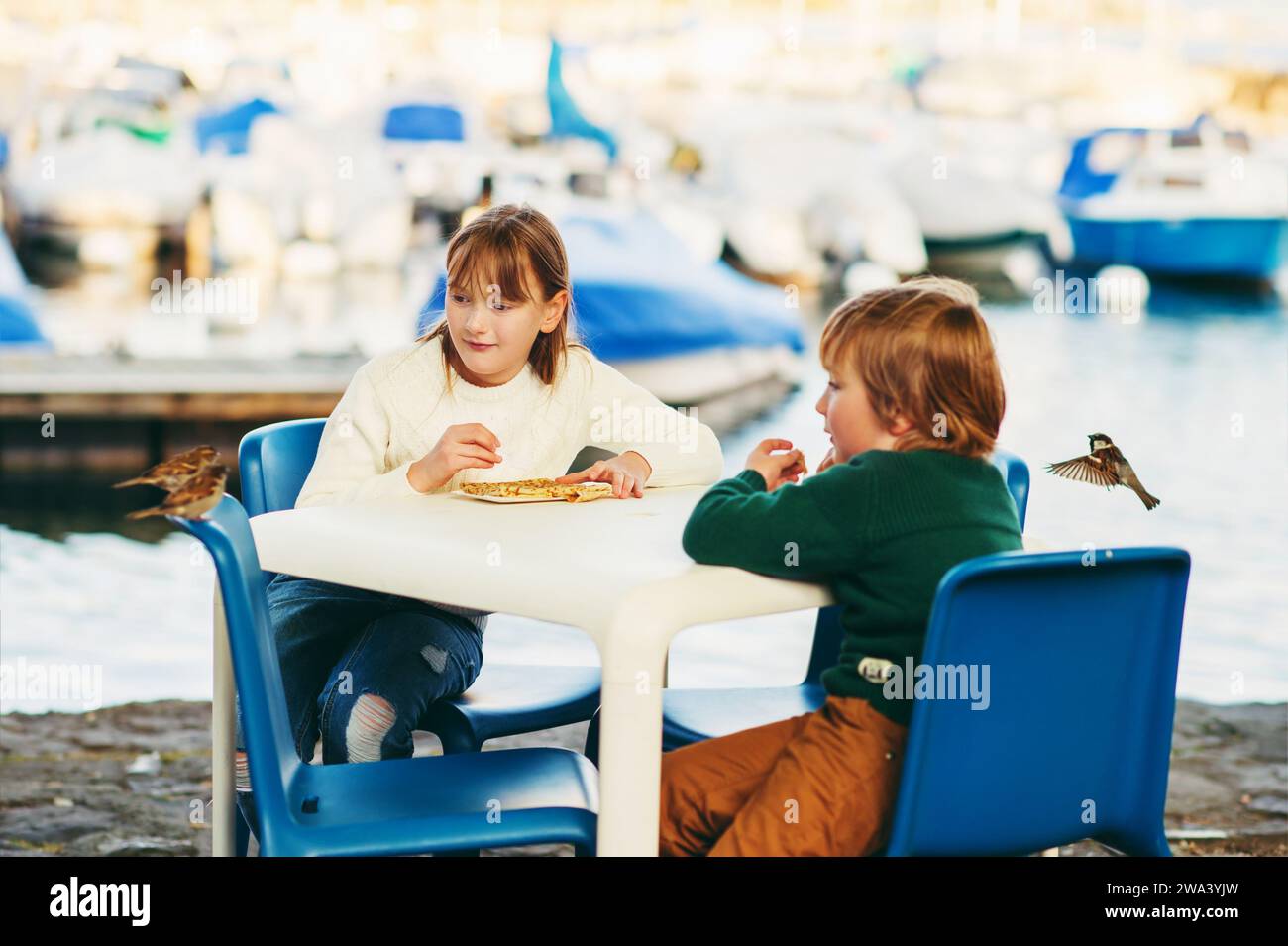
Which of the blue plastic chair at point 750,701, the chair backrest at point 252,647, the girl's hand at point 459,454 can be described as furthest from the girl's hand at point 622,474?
the chair backrest at point 252,647

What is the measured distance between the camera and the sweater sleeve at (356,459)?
8.30 feet

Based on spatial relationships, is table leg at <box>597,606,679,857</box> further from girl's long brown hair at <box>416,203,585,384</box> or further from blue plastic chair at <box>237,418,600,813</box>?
girl's long brown hair at <box>416,203,585,384</box>

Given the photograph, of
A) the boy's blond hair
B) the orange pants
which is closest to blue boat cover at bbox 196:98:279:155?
the boy's blond hair

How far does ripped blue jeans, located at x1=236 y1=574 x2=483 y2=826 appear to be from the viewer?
240 centimetres

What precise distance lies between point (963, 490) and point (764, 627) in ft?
13.4

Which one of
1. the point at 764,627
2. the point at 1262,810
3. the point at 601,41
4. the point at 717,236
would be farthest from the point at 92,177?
the point at 601,41

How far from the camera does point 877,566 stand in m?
2.02

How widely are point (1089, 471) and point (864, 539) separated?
1.56ft

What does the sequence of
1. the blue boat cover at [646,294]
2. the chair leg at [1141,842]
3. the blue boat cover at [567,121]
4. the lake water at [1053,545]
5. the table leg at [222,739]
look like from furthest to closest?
the blue boat cover at [567,121], the blue boat cover at [646,294], the lake water at [1053,545], the table leg at [222,739], the chair leg at [1141,842]

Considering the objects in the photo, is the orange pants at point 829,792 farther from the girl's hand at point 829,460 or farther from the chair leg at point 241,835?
the chair leg at point 241,835

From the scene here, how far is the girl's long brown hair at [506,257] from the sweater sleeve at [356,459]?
0.15 meters

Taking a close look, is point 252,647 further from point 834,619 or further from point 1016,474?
point 1016,474

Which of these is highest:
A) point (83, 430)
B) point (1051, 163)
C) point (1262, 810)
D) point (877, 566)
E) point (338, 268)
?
point (1051, 163)

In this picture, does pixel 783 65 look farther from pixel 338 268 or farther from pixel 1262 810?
pixel 1262 810
